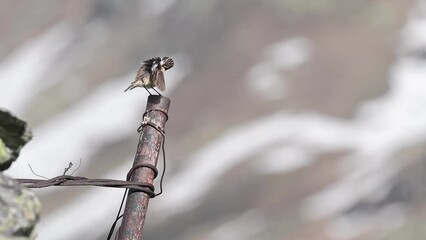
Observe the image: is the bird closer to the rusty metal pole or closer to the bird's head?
the bird's head

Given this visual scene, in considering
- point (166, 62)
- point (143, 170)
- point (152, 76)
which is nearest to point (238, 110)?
point (166, 62)

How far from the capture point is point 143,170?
9094 millimetres

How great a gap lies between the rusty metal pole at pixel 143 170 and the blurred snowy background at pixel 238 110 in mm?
83770

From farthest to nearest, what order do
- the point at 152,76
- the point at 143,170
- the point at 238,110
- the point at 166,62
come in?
the point at 238,110 < the point at 166,62 < the point at 152,76 < the point at 143,170

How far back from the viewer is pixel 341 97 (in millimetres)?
120062

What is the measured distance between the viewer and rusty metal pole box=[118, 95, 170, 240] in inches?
342

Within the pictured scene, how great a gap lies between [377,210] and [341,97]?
2273 centimetres

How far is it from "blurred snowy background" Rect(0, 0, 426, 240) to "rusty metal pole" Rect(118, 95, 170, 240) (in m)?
83.8

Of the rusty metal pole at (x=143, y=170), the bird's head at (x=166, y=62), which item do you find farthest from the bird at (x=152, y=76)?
the rusty metal pole at (x=143, y=170)

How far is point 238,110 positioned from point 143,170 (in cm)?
11191

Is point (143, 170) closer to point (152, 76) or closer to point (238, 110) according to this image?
point (152, 76)

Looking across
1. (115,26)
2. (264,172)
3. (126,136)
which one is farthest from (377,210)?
(115,26)

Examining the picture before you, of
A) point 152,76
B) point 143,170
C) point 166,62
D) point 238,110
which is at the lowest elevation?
point 143,170

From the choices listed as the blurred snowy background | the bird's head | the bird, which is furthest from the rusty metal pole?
the blurred snowy background
